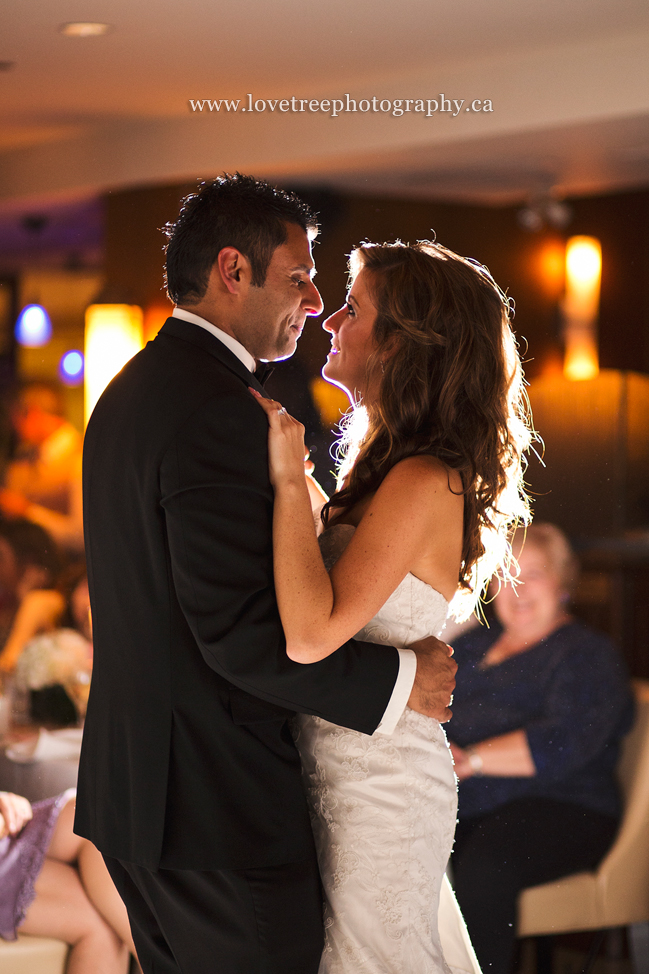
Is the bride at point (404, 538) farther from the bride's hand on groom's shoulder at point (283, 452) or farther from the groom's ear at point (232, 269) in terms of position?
the groom's ear at point (232, 269)

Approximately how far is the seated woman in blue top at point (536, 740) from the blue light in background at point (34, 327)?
5.31 ft

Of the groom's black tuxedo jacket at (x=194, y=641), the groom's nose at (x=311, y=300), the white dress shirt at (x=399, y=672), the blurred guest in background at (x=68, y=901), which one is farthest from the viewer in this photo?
the blurred guest in background at (x=68, y=901)

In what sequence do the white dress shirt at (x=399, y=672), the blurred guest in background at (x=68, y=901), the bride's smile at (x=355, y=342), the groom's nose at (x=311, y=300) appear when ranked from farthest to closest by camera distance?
the blurred guest in background at (x=68, y=901) < the bride's smile at (x=355, y=342) < the groom's nose at (x=311, y=300) < the white dress shirt at (x=399, y=672)

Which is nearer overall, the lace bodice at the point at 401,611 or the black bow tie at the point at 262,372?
the lace bodice at the point at 401,611

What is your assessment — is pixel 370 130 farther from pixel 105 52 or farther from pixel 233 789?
pixel 233 789

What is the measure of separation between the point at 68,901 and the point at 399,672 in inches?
61.3

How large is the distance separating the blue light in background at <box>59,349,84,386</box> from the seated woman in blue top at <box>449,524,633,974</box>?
138 centimetres

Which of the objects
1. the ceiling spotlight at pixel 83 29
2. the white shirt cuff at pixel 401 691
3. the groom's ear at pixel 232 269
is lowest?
the white shirt cuff at pixel 401 691

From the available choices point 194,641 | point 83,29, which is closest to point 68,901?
point 194,641

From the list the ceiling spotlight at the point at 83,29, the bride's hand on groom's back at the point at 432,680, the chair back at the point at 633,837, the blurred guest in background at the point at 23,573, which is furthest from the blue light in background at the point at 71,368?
the chair back at the point at 633,837

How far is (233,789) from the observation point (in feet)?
4.82

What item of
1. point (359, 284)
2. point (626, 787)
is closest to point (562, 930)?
point (626, 787)

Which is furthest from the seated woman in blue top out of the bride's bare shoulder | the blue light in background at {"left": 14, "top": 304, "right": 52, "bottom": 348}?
the blue light in background at {"left": 14, "top": 304, "right": 52, "bottom": 348}

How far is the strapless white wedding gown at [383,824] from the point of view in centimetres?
160
